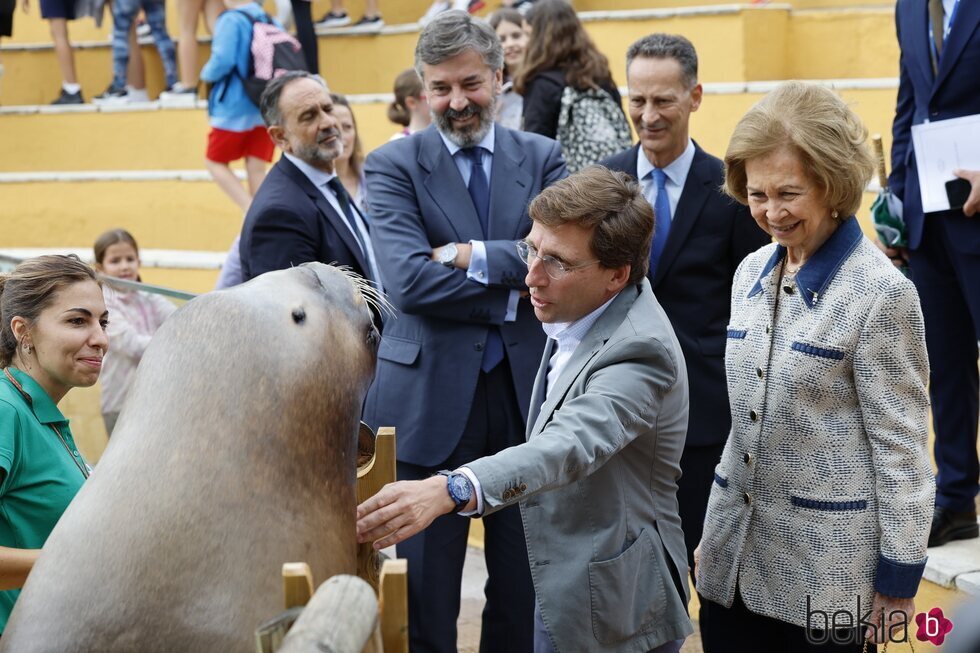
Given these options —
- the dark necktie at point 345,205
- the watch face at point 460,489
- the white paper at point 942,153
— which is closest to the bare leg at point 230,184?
the dark necktie at point 345,205

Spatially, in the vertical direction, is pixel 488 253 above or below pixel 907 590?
above

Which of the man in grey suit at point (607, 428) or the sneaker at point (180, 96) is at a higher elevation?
the sneaker at point (180, 96)

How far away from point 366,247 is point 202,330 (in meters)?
2.18

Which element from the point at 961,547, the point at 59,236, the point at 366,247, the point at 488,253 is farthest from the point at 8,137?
the point at 961,547

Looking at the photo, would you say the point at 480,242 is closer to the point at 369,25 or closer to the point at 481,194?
the point at 481,194

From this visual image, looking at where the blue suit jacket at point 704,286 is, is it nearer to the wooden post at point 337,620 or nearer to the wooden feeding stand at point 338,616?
the wooden feeding stand at point 338,616

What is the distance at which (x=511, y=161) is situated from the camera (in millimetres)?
3885

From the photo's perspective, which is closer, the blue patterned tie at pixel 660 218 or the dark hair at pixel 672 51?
the blue patterned tie at pixel 660 218

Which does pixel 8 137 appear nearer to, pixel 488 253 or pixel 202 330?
Answer: pixel 488 253

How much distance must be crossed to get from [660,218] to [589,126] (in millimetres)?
1574

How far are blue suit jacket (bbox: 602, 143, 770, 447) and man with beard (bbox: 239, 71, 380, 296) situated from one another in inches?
39.6

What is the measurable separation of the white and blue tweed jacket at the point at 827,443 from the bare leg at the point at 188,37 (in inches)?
280

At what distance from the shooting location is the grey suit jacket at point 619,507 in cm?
253

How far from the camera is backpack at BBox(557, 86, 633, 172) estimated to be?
17.2 ft
